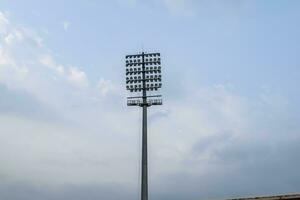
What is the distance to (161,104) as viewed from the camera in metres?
66.2

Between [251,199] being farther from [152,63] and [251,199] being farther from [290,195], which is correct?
[152,63]

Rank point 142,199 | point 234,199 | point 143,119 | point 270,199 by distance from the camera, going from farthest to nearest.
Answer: point 143,119
point 142,199
point 234,199
point 270,199

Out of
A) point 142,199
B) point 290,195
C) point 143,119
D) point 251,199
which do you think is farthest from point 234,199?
point 143,119

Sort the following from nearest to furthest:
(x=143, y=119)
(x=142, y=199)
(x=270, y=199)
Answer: (x=270, y=199)
(x=142, y=199)
(x=143, y=119)

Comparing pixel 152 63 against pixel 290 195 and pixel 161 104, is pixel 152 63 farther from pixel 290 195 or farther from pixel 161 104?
pixel 290 195

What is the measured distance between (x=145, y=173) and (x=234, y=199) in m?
18.7

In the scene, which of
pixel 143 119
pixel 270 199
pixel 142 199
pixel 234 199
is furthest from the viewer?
pixel 143 119

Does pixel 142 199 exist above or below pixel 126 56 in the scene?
below

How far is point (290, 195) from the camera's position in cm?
4081

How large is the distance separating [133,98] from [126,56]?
4951 millimetres

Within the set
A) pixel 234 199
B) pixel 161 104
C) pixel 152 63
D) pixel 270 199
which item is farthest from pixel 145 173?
pixel 270 199

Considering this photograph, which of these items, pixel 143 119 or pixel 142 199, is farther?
pixel 143 119

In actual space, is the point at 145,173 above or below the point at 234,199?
above

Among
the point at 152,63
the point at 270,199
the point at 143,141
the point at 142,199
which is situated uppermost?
the point at 152,63
